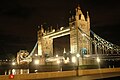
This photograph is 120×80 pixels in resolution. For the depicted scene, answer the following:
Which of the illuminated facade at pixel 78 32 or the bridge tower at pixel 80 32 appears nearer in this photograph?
the illuminated facade at pixel 78 32

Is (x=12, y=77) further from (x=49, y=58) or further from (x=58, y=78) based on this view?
(x=49, y=58)

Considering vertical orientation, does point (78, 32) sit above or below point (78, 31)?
below

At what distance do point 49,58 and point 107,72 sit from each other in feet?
217

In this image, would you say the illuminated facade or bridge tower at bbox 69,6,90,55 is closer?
the illuminated facade

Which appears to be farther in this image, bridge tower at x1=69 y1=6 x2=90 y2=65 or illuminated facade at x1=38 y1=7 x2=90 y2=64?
bridge tower at x1=69 y1=6 x2=90 y2=65

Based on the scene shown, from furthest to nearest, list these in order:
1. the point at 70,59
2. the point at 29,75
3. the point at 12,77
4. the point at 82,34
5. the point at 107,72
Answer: the point at 82,34, the point at 70,59, the point at 107,72, the point at 29,75, the point at 12,77

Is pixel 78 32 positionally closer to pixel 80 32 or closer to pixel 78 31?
pixel 78 31

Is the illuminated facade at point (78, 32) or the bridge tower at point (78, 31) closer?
the illuminated facade at point (78, 32)

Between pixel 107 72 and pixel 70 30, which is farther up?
pixel 70 30

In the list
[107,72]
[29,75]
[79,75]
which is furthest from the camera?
[107,72]

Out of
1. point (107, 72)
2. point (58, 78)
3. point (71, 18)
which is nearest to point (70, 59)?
point (71, 18)

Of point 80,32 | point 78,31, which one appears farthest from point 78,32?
point 80,32

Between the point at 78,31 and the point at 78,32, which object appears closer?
the point at 78,32

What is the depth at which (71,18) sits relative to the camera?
85.0 metres
